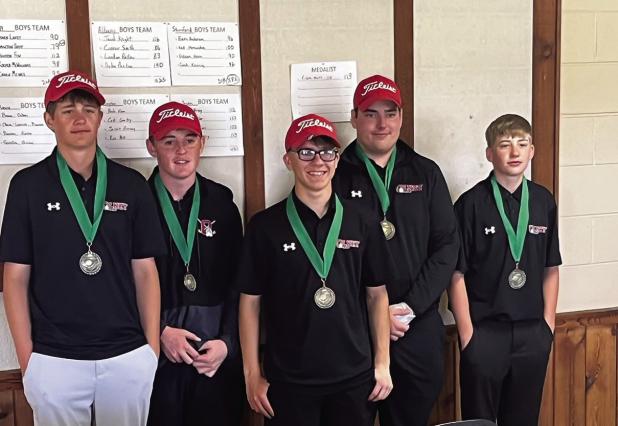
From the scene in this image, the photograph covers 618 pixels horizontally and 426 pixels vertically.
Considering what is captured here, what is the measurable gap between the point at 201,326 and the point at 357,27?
1.38 metres

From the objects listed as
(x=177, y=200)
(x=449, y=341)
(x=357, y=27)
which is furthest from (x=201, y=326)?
(x=357, y=27)

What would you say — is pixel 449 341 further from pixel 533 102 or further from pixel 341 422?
pixel 533 102

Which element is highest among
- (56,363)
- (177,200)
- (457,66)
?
(457,66)

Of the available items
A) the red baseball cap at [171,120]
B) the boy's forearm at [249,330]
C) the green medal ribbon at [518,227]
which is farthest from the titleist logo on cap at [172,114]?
the green medal ribbon at [518,227]

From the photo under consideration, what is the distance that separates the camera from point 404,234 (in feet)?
8.96

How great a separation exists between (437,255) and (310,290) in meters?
0.62

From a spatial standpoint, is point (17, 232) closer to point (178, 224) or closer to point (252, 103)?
point (178, 224)

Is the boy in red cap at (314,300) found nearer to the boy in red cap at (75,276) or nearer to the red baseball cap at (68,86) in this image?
the boy in red cap at (75,276)

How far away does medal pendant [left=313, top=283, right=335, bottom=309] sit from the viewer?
2.38 m

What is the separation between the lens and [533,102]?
3.19 m

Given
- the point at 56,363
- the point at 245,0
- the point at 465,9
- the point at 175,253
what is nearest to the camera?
the point at 56,363

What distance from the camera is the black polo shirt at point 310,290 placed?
237 centimetres

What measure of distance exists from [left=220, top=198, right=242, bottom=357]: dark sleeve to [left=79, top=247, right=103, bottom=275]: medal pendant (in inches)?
18.8

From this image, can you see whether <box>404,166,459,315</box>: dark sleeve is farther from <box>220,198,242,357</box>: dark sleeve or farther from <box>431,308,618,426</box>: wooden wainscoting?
<box>431,308,618,426</box>: wooden wainscoting
